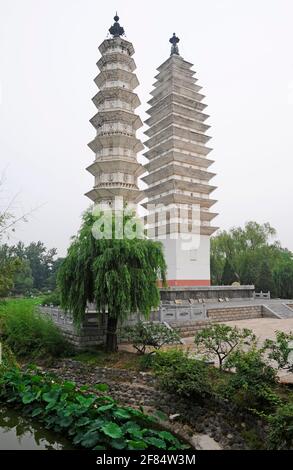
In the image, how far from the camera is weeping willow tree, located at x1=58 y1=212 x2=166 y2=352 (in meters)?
8.65

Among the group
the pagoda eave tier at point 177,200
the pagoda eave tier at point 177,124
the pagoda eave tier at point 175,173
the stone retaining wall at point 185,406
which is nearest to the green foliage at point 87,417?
the stone retaining wall at point 185,406

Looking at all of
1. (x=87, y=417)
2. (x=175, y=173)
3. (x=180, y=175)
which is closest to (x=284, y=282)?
(x=180, y=175)

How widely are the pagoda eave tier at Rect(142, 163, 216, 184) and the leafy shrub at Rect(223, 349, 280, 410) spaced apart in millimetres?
18000

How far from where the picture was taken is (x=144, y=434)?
468 cm

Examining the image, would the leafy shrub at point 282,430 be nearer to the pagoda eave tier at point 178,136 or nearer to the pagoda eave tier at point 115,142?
the pagoda eave tier at point 115,142

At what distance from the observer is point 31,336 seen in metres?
10.1

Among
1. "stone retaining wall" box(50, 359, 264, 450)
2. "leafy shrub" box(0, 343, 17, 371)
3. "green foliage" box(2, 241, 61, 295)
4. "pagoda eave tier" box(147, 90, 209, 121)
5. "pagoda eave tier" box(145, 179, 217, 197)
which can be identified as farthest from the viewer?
"green foliage" box(2, 241, 61, 295)

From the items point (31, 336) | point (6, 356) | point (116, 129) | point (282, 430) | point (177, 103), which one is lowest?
point (31, 336)

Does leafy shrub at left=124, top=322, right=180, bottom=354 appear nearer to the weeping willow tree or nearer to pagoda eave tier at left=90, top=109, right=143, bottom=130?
the weeping willow tree

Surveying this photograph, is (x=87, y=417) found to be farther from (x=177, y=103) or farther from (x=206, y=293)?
(x=177, y=103)

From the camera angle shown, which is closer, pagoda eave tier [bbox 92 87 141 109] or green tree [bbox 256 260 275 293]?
pagoda eave tier [bbox 92 87 141 109]

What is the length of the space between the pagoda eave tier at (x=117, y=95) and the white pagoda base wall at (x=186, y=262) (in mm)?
8987

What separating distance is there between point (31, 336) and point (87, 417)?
18.4 feet

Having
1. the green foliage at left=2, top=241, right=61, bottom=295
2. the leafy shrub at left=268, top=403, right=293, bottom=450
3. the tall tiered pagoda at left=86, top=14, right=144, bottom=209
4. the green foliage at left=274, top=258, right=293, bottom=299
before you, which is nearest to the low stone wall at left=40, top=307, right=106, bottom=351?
the leafy shrub at left=268, top=403, right=293, bottom=450
